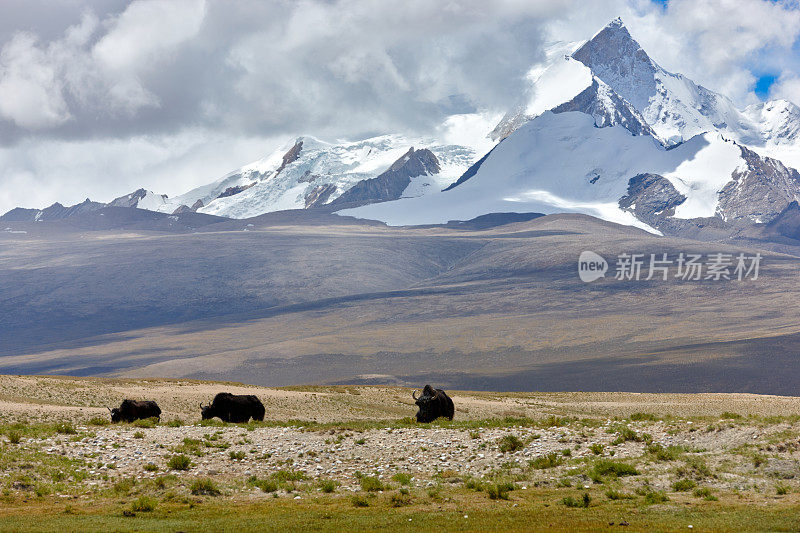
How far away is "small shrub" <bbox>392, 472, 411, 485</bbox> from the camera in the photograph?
848 inches

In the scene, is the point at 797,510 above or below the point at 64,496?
above

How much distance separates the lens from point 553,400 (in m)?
58.7

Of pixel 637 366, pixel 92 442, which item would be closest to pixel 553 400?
pixel 92 442

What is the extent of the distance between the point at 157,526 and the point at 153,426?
A: 1252cm

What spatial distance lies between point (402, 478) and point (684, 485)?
6.87m

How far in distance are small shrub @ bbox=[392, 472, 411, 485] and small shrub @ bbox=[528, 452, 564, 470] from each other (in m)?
3.50

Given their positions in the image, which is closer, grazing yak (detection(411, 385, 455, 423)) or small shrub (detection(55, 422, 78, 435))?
small shrub (detection(55, 422, 78, 435))

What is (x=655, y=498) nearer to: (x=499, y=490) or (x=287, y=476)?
(x=499, y=490)

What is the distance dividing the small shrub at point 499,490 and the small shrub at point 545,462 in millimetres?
2263

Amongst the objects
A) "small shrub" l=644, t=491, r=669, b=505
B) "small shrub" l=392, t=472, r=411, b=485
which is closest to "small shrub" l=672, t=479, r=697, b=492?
"small shrub" l=644, t=491, r=669, b=505

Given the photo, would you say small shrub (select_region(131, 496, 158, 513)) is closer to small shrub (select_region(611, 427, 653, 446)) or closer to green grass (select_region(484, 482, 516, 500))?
green grass (select_region(484, 482, 516, 500))

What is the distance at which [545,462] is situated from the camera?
75.4 feet

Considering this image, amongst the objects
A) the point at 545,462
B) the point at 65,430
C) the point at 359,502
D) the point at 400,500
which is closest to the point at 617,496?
the point at 545,462

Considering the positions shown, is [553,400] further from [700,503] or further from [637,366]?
[637,366]
